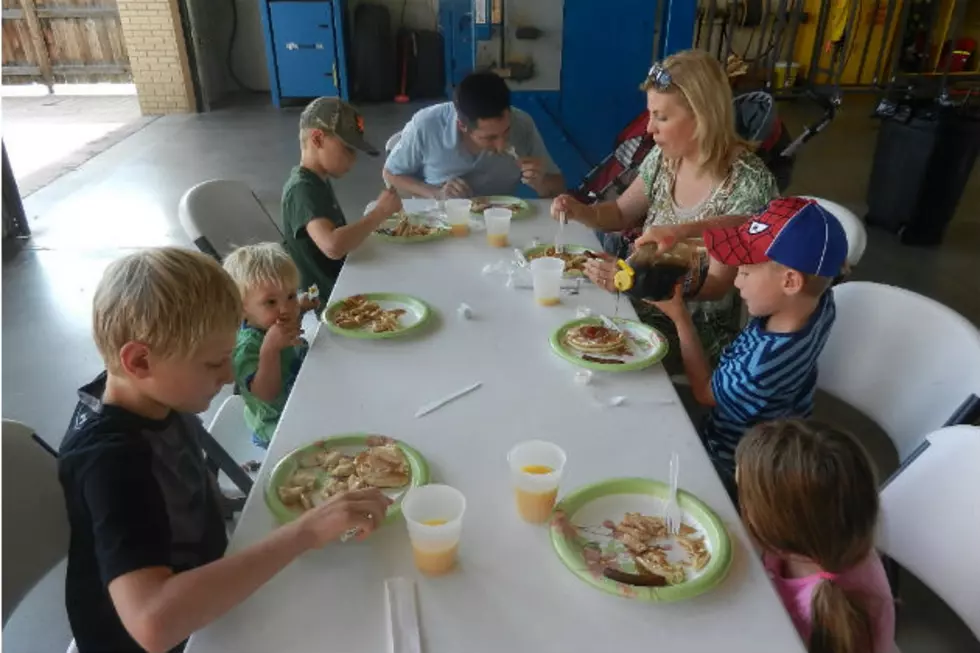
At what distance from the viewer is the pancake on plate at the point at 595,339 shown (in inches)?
67.5

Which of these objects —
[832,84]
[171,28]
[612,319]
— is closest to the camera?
[612,319]

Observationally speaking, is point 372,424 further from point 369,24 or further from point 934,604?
point 369,24

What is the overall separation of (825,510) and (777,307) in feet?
2.04

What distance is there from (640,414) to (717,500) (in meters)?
0.29

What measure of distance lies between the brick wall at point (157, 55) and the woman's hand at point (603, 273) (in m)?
7.63

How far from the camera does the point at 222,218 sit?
8.39 feet

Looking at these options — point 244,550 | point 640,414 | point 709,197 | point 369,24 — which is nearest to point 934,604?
point 640,414

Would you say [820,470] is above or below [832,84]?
above

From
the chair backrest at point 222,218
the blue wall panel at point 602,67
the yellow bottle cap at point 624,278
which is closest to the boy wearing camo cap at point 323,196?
the chair backrest at point 222,218

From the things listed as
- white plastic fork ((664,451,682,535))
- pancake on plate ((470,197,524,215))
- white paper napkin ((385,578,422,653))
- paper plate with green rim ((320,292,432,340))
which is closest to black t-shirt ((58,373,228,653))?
white paper napkin ((385,578,422,653))

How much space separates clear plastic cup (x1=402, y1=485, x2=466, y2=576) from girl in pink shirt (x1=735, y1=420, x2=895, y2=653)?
48 cm

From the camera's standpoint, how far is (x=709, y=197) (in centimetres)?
243

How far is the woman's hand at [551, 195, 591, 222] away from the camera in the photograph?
251cm

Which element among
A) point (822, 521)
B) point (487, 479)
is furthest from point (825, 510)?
point (487, 479)
